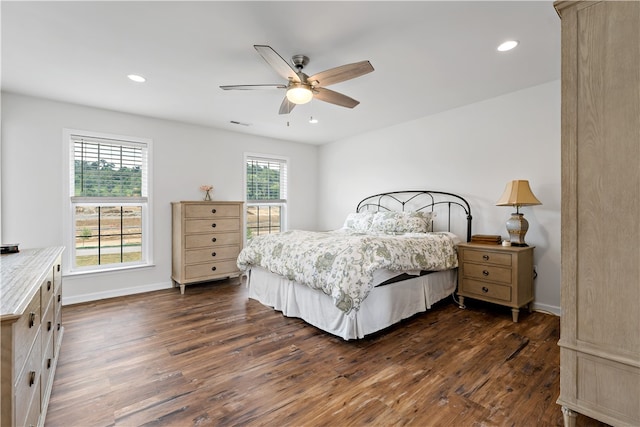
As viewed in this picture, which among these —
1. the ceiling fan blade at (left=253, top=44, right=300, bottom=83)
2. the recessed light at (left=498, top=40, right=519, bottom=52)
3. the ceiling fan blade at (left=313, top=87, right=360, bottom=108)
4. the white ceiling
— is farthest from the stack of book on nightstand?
the ceiling fan blade at (left=253, top=44, right=300, bottom=83)

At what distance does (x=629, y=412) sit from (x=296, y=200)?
16.6 feet

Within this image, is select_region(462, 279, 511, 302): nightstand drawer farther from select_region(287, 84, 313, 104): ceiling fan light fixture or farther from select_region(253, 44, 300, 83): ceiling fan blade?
select_region(253, 44, 300, 83): ceiling fan blade

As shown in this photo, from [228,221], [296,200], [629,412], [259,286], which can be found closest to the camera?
[629,412]

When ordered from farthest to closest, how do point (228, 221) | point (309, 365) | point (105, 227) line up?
point (228, 221), point (105, 227), point (309, 365)

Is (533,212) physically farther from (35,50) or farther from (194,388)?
(35,50)

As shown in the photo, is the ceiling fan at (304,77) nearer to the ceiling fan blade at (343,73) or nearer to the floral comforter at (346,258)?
the ceiling fan blade at (343,73)

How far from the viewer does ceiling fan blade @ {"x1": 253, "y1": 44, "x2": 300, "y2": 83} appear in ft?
6.37

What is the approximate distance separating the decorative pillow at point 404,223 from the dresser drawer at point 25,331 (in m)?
3.49

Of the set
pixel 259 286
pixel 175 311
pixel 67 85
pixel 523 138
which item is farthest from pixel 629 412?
pixel 67 85

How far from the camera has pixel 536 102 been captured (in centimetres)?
328

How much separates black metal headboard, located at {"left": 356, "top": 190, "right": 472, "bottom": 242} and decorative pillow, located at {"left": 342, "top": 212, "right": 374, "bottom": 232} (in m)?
0.52

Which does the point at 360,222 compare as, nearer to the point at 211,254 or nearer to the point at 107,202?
the point at 211,254

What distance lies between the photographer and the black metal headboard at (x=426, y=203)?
13.0 feet

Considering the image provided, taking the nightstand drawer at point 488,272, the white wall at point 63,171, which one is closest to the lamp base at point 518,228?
the nightstand drawer at point 488,272
